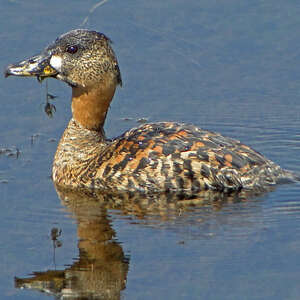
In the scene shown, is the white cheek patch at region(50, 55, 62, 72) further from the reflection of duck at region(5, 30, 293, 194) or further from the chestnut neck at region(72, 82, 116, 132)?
the chestnut neck at region(72, 82, 116, 132)

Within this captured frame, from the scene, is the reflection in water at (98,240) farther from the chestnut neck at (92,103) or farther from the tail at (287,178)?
the chestnut neck at (92,103)

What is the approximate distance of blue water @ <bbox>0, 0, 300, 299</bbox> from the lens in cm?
815

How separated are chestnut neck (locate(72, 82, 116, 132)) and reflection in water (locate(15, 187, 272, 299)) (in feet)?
2.78

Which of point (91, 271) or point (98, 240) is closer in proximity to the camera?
point (91, 271)

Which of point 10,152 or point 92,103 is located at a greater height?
point 92,103

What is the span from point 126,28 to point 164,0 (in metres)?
0.94

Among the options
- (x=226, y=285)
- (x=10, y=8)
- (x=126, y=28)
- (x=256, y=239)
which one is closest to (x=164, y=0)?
(x=126, y=28)

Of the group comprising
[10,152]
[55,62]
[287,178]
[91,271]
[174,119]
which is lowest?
[91,271]

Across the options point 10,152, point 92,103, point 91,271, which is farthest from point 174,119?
point 91,271

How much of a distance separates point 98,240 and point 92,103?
2003 millimetres

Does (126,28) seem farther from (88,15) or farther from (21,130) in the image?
(21,130)

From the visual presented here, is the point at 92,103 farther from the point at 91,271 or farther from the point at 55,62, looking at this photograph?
the point at 91,271

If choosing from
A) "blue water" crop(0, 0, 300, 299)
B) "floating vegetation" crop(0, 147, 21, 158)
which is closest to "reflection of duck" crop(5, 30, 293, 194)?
"blue water" crop(0, 0, 300, 299)

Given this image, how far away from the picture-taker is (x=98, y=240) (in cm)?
895
